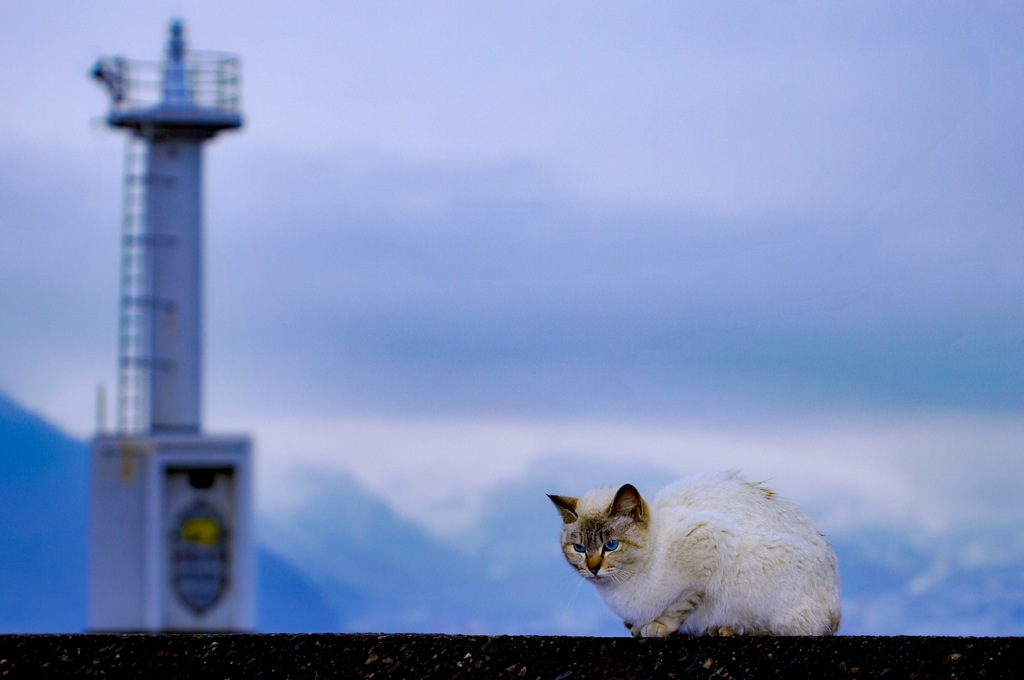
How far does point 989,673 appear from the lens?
2826mm

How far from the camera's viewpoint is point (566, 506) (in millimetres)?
3270

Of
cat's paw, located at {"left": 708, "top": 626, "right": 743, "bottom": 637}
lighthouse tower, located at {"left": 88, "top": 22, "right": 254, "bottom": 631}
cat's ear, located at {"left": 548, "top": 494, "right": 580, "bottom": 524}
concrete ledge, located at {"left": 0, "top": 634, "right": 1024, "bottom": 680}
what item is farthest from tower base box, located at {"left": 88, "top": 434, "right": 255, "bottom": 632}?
cat's paw, located at {"left": 708, "top": 626, "right": 743, "bottom": 637}

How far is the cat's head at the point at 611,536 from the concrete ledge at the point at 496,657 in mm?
187

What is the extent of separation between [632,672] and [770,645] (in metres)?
0.34

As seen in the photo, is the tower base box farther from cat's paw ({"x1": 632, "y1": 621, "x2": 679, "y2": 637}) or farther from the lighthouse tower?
cat's paw ({"x1": 632, "y1": 621, "x2": 679, "y2": 637})

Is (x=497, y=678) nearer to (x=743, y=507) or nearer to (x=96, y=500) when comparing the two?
(x=743, y=507)

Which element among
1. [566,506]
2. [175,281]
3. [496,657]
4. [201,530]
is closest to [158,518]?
[201,530]

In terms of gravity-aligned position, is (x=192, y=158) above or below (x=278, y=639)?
above

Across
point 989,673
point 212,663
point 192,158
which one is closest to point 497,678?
point 212,663

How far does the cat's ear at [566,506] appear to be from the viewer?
3.26 meters

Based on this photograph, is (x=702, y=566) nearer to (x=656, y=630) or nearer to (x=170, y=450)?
(x=656, y=630)

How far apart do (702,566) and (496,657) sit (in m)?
0.58

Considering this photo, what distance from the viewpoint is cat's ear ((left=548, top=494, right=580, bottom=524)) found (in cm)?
326

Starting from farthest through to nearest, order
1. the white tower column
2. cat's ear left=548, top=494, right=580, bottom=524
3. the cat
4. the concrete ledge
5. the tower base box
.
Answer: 1. the white tower column
2. the tower base box
3. cat's ear left=548, top=494, right=580, bottom=524
4. the cat
5. the concrete ledge
